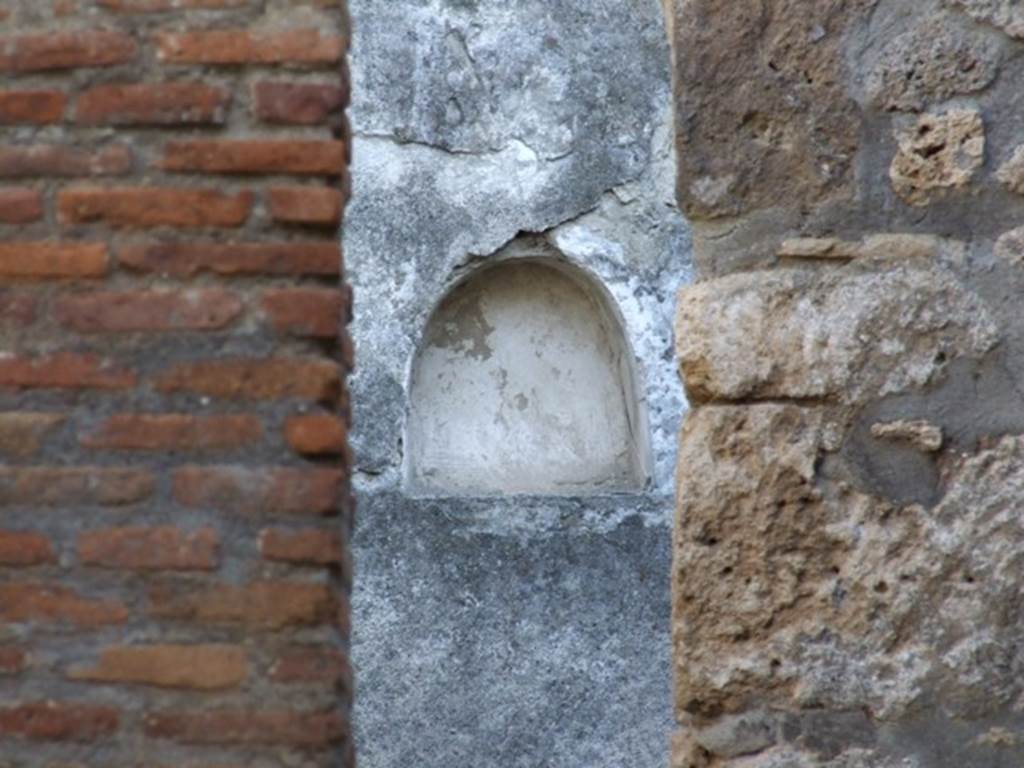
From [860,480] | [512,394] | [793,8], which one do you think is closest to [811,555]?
[860,480]

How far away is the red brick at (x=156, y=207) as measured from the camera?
2.93 metres

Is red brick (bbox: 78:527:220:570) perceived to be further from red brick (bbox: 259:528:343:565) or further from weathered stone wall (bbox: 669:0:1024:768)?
weathered stone wall (bbox: 669:0:1024:768)

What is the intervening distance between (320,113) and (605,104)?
3.91 meters

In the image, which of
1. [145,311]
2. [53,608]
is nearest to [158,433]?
[145,311]

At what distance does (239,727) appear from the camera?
286 centimetres

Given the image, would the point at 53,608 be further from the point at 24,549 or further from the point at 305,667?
the point at 305,667

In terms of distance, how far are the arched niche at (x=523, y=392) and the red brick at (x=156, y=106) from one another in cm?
386

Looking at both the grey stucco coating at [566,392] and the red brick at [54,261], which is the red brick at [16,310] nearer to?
the red brick at [54,261]

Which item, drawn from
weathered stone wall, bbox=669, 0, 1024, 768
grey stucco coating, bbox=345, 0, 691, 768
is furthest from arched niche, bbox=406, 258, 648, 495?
weathered stone wall, bbox=669, 0, 1024, 768

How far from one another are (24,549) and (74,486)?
0.37 feet

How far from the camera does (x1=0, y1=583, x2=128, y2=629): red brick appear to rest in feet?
9.45

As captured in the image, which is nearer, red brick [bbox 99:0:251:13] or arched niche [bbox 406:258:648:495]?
red brick [bbox 99:0:251:13]

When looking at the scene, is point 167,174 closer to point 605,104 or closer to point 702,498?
point 702,498

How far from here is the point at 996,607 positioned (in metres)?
2.88
